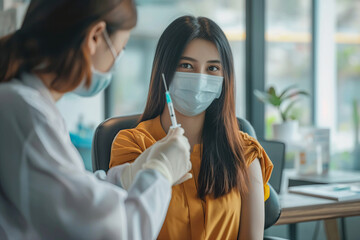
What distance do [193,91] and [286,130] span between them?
4.72ft

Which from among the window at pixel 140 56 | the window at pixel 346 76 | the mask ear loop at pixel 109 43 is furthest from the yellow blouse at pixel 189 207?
the window at pixel 140 56

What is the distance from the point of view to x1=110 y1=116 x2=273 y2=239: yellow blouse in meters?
1.40

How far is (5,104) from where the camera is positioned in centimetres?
83

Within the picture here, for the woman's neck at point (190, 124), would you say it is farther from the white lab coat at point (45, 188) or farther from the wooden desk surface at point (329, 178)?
the wooden desk surface at point (329, 178)

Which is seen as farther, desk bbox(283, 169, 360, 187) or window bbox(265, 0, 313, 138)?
window bbox(265, 0, 313, 138)

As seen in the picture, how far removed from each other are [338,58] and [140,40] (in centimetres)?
172

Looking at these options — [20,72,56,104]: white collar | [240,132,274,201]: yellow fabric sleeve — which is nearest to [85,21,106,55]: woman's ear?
[20,72,56,104]: white collar

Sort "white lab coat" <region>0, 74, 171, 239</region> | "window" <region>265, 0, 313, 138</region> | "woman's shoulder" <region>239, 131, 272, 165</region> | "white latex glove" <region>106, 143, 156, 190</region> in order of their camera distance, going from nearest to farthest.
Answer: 1. "white lab coat" <region>0, 74, 171, 239</region>
2. "white latex glove" <region>106, 143, 156, 190</region>
3. "woman's shoulder" <region>239, 131, 272, 165</region>
4. "window" <region>265, 0, 313, 138</region>

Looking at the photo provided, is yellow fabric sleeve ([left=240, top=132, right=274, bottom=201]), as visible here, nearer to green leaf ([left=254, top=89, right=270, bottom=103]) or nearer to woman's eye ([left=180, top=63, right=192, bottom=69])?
woman's eye ([left=180, top=63, right=192, bottom=69])

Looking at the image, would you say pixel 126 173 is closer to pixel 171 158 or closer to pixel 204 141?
pixel 171 158

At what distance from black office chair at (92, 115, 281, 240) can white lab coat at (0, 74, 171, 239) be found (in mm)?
682

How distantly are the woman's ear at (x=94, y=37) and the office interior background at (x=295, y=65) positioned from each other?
227cm

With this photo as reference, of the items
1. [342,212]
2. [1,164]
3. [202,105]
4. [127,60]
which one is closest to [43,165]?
[1,164]

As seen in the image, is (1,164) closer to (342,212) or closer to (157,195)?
(157,195)
